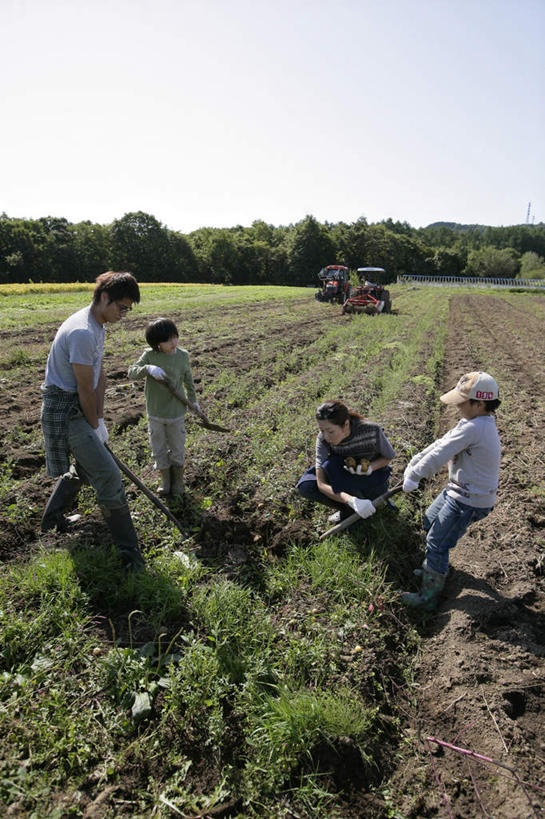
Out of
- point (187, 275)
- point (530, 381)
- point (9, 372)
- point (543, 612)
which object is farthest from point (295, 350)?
point (187, 275)

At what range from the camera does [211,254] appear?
6222 centimetres

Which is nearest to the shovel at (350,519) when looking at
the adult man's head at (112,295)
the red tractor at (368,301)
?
the adult man's head at (112,295)

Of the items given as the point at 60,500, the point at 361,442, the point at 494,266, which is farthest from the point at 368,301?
the point at 494,266

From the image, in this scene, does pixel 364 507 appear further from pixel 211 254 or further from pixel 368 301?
pixel 211 254

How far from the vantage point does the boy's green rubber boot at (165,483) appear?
4.30 metres

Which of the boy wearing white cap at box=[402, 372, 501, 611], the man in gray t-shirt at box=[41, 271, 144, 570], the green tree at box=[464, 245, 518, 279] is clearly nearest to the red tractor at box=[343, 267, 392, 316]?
the boy wearing white cap at box=[402, 372, 501, 611]

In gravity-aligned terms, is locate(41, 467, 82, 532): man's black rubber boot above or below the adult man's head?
below

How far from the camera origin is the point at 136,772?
2.08m

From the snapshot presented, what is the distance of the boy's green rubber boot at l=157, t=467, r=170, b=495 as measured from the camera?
4.30 metres

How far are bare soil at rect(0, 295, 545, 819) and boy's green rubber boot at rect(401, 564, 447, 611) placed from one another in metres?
0.10

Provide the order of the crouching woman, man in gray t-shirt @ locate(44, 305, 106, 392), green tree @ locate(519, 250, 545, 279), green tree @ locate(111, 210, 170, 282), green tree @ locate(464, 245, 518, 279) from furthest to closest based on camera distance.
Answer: green tree @ locate(464, 245, 518, 279)
green tree @ locate(519, 250, 545, 279)
green tree @ locate(111, 210, 170, 282)
the crouching woman
man in gray t-shirt @ locate(44, 305, 106, 392)

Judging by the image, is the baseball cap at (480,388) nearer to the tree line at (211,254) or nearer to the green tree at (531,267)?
the tree line at (211,254)

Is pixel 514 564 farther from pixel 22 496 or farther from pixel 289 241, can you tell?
pixel 289 241

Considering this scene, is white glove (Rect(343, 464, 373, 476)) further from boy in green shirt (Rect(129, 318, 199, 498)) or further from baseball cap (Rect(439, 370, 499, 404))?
boy in green shirt (Rect(129, 318, 199, 498))
